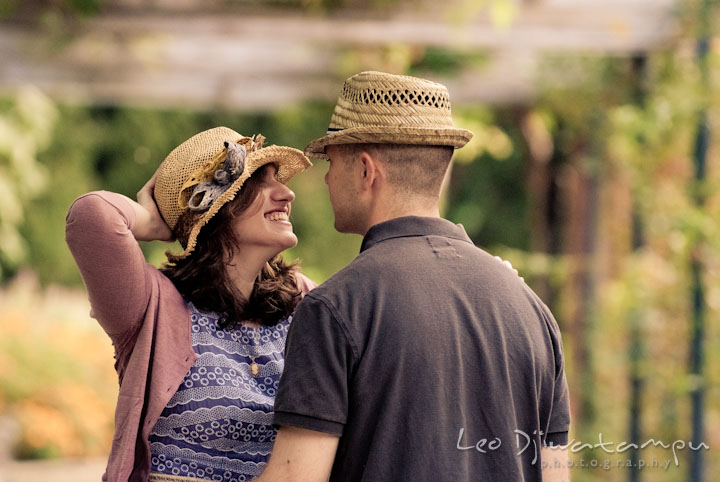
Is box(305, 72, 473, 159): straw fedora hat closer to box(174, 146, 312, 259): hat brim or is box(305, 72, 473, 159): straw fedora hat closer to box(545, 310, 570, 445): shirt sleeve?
box(174, 146, 312, 259): hat brim

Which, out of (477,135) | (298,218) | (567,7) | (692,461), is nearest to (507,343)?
(692,461)

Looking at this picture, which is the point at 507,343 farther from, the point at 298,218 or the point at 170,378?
the point at 298,218

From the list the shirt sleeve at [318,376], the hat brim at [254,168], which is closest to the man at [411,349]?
the shirt sleeve at [318,376]

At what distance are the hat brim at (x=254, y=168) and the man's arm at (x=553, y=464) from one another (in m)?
0.85

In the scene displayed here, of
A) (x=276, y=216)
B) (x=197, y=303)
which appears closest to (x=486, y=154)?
(x=276, y=216)

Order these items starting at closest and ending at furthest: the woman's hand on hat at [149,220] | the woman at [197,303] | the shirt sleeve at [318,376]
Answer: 1. the shirt sleeve at [318,376]
2. the woman at [197,303]
3. the woman's hand on hat at [149,220]

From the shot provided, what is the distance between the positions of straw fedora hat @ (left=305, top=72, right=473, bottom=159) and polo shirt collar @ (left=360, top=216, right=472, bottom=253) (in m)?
0.15

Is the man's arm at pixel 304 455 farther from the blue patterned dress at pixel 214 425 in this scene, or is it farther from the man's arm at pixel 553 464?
the man's arm at pixel 553 464

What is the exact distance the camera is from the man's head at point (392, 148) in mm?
1892

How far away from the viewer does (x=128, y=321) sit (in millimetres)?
2008

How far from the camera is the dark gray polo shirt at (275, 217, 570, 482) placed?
1.69 m

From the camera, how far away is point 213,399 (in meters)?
2.05

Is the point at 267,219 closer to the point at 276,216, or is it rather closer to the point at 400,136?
the point at 276,216

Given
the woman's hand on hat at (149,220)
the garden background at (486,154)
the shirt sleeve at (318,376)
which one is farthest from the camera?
the garden background at (486,154)
